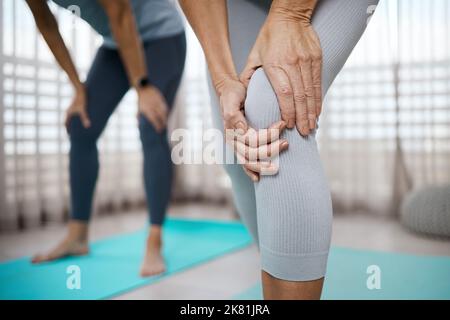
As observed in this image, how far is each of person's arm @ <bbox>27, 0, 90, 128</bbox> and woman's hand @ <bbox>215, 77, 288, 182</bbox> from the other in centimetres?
82

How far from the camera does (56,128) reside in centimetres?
231

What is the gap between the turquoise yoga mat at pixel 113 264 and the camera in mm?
1196

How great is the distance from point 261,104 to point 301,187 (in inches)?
4.6

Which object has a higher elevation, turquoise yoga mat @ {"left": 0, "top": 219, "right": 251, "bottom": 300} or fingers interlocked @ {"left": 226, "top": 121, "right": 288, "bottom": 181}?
fingers interlocked @ {"left": 226, "top": 121, "right": 288, "bottom": 181}

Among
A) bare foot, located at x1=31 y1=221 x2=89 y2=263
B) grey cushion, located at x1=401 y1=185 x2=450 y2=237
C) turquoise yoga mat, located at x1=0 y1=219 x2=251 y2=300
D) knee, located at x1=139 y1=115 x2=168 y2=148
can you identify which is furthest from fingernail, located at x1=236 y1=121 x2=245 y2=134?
grey cushion, located at x1=401 y1=185 x2=450 y2=237

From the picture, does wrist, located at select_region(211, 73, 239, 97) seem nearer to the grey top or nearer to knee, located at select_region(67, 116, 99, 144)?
A: the grey top

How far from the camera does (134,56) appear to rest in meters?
1.33

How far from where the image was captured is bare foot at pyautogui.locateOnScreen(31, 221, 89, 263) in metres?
1.53

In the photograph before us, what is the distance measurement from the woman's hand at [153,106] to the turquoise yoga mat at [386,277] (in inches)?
25.3

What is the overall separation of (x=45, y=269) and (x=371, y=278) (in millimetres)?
1089

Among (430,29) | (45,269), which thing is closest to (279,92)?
(45,269)

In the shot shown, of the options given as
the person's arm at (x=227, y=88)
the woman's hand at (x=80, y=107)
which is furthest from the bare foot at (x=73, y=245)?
the person's arm at (x=227, y=88)

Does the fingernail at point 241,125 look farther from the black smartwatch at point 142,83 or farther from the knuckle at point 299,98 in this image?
the black smartwatch at point 142,83

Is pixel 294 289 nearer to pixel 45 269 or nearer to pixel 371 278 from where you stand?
pixel 371 278
